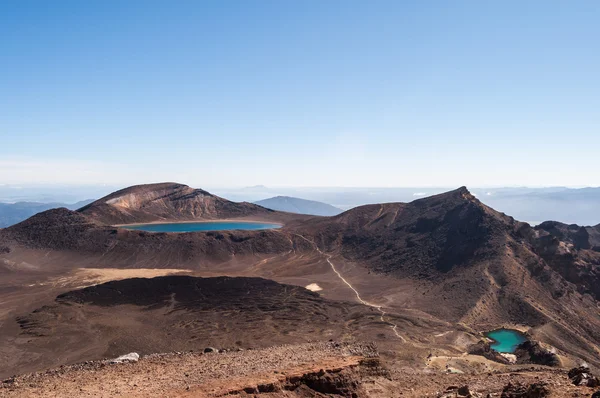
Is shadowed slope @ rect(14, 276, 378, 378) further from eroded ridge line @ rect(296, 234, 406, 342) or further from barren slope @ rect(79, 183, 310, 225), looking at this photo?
barren slope @ rect(79, 183, 310, 225)

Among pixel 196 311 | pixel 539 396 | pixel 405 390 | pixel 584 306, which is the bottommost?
pixel 584 306

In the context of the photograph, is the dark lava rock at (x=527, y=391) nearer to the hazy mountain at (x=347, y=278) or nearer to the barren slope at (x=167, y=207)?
the hazy mountain at (x=347, y=278)

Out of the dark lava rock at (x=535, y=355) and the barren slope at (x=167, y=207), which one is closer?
the dark lava rock at (x=535, y=355)

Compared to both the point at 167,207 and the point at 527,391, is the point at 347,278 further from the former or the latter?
the point at 167,207

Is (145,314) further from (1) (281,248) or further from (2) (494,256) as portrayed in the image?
(2) (494,256)

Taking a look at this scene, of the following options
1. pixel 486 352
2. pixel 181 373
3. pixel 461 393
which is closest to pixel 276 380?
pixel 181 373

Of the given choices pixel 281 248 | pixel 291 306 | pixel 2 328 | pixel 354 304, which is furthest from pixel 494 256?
pixel 2 328

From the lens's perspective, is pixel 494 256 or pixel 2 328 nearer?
pixel 2 328

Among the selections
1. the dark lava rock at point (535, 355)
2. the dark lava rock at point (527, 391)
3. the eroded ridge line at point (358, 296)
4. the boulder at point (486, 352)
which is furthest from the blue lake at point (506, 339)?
the dark lava rock at point (527, 391)
